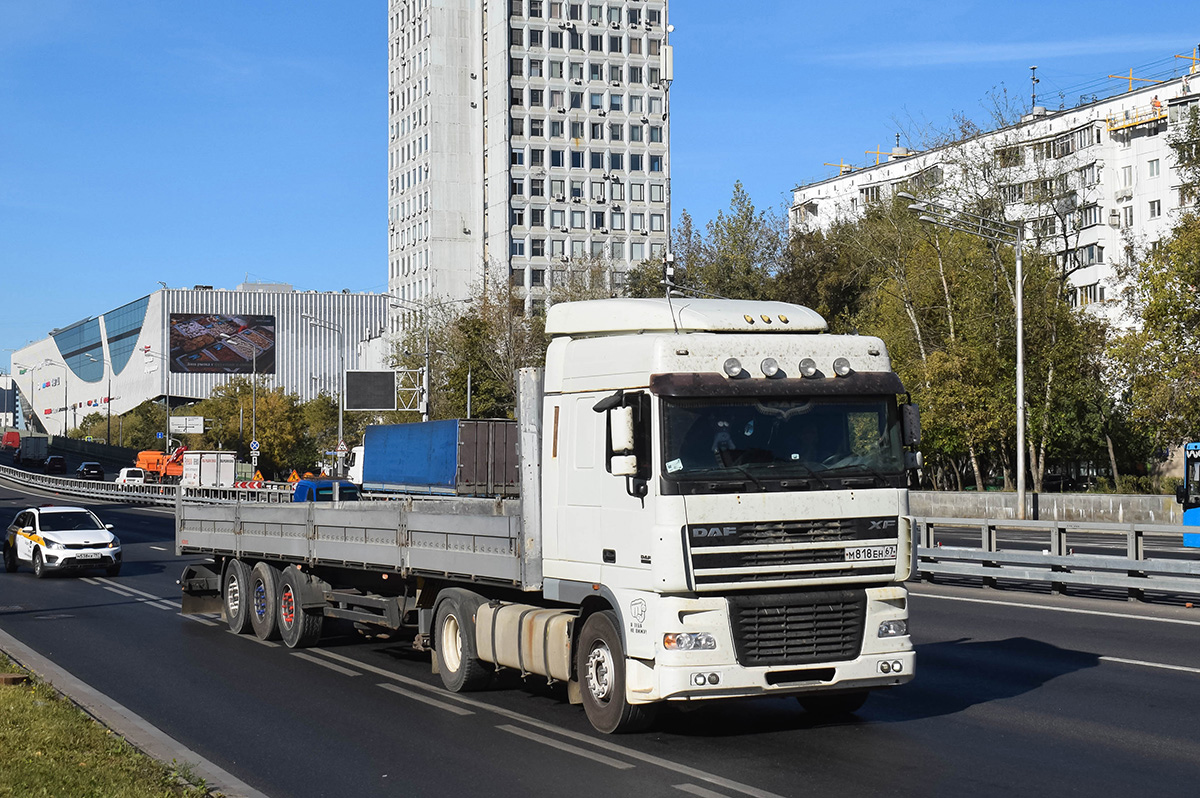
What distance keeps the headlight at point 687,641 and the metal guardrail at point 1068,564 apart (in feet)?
34.2

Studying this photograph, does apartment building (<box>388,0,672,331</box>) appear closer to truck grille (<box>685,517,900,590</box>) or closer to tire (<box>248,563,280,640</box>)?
tire (<box>248,563,280,640</box>)

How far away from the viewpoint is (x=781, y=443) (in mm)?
9859

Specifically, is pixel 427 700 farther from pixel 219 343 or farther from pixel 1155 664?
pixel 219 343

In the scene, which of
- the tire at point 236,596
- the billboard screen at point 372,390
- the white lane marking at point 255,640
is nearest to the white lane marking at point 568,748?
the white lane marking at point 255,640

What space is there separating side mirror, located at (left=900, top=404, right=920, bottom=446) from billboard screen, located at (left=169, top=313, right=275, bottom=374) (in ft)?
549

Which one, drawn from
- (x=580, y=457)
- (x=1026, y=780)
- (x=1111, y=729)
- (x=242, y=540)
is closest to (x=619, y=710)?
(x=580, y=457)

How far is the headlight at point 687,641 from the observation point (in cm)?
941

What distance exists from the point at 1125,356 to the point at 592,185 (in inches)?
3519

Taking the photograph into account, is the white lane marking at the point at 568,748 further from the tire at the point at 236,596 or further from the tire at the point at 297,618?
the tire at the point at 236,596

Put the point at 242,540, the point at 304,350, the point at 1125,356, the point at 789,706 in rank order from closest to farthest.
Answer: the point at 789,706 < the point at 242,540 < the point at 1125,356 < the point at 304,350

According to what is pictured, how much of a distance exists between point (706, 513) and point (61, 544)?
2291 cm

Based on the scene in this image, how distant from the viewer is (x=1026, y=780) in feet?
28.5

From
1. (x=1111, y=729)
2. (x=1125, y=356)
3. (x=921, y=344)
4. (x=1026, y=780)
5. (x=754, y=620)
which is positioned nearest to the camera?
(x=1026, y=780)

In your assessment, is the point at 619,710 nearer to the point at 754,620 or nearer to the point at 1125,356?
the point at 754,620
